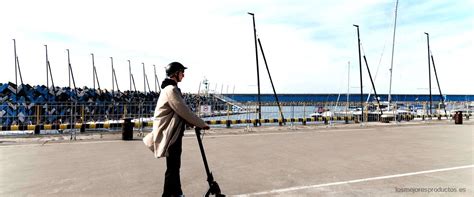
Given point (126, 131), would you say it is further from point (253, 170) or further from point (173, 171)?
point (173, 171)

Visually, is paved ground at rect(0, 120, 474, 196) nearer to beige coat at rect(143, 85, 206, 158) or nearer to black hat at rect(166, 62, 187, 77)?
beige coat at rect(143, 85, 206, 158)

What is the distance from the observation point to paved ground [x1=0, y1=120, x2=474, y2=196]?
178 inches

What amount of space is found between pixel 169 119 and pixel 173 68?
2.07ft

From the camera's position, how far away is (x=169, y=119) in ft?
11.3

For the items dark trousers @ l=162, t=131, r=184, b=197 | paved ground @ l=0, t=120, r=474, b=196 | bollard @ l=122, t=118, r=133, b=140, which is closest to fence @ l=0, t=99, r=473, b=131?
bollard @ l=122, t=118, r=133, b=140

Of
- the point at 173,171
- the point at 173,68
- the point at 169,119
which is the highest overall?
the point at 173,68

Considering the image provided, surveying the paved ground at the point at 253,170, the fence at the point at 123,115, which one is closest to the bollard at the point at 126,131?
the paved ground at the point at 253,170

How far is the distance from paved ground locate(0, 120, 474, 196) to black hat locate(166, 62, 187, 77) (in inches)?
74.7

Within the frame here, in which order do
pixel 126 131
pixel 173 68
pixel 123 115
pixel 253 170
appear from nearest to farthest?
pixel 173 68, pixel 253 170, pixel 126 131, pixel 123 115

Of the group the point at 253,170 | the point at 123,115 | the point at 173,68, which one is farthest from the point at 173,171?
the point at 123,115

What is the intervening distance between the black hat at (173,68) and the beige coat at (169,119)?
206 mm

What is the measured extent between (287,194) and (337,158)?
11.3 ft

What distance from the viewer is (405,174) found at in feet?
18.1

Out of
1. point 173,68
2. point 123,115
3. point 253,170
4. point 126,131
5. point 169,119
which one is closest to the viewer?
point 169,119
